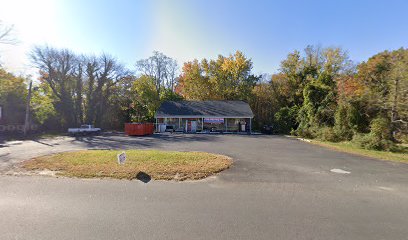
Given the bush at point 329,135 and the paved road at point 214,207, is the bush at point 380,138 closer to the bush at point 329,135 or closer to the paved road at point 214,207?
the bush at point 329,135

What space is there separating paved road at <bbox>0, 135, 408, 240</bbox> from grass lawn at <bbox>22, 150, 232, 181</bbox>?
59 centimetres

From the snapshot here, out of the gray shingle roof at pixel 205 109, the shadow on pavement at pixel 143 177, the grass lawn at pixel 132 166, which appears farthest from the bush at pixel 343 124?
the shadow on pavement at pixel 143 177

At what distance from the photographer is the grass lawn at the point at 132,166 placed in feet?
24.7

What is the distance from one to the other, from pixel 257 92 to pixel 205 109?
10.8 meters

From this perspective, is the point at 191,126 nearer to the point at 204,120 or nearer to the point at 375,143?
the point at 204,120

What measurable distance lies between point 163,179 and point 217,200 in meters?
2.41

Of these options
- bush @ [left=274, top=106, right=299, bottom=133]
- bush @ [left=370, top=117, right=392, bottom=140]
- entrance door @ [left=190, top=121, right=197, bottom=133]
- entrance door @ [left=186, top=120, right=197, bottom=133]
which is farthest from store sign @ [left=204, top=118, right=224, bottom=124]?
bush @ [left=370, top=117, right=392, bottom=140]

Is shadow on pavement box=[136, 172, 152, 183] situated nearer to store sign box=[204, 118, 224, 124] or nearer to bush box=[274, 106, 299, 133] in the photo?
store sign box=[204, 118, 224, 124]

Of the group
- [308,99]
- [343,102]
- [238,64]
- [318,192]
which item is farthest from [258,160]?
[238,64]

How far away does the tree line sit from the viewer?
56.3 feet

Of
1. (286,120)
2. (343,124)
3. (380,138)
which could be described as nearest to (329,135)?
(343,124)

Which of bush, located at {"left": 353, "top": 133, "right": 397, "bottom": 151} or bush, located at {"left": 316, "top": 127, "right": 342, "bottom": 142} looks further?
bush, located at {"left": 316, "top": 127, "right": 342, "bottom": 142}

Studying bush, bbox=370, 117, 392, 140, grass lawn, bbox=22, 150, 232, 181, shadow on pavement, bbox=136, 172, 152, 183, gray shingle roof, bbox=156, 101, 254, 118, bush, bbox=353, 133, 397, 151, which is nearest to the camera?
shadow on pavement, bbox=136, 172, 152, 183

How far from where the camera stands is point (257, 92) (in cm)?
3816
